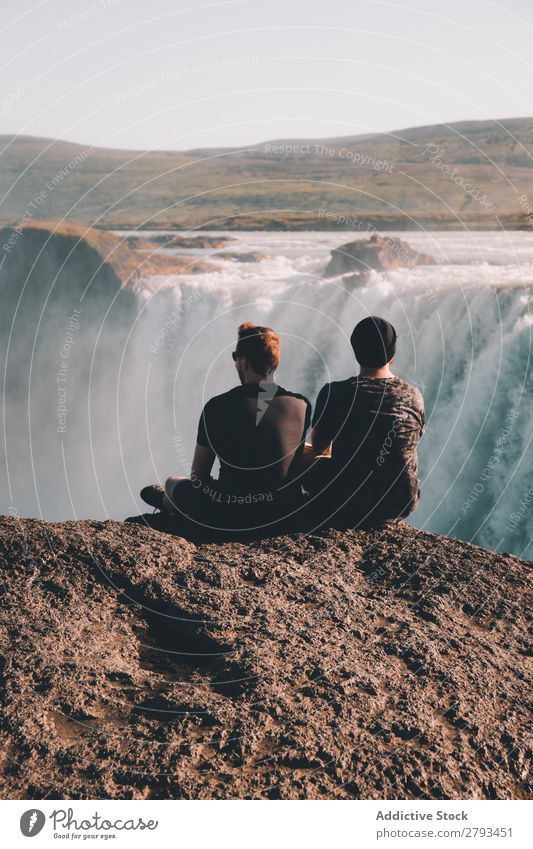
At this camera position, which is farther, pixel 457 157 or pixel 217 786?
pixel 457 157

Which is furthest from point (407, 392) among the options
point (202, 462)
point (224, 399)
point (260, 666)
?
point (260, 666)

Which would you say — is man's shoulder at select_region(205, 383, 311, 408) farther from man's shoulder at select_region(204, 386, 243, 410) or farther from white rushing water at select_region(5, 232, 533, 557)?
white rushing water at select_region(5, 232, 533, 557)

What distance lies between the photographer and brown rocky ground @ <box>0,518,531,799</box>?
4453 millimetres

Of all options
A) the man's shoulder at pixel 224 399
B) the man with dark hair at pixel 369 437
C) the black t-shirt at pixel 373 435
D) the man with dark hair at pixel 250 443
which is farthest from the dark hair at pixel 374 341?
the man's shoulder at pixel 224 399

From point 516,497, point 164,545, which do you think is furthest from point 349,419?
point 516,497

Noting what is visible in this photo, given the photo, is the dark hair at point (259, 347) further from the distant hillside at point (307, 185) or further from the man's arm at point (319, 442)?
the distant hillside at point (307, 185)

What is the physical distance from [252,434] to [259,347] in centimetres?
70

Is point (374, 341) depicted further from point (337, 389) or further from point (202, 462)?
point (202, 462)

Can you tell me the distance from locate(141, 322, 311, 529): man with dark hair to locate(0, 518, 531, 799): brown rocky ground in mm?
386

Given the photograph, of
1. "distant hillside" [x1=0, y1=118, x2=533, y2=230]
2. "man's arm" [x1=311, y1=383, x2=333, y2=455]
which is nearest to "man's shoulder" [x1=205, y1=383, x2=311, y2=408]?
"man's arm" [x1=311, y1=383, x2=333, y2=455]

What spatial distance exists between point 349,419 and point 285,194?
66.8m
